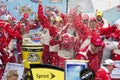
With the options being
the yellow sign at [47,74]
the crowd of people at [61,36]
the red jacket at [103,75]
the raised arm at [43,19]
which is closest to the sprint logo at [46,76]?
the yellow sign at [47,74]

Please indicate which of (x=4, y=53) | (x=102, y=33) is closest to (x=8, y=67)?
(x=4, y=53)

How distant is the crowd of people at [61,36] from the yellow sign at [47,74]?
2.05 metres

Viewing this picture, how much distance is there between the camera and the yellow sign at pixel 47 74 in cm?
532

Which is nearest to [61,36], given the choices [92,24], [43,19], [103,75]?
[92,24]

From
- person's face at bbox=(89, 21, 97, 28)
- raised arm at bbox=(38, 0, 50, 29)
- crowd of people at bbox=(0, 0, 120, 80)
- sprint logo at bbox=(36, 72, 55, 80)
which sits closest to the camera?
sprint logo at bbox=(36, 72, 55, 80)

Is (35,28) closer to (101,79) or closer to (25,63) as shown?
(25,63)

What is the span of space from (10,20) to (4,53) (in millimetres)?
902

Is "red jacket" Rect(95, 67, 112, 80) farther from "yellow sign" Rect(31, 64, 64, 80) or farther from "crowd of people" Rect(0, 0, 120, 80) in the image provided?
"crowd of people" Rect(0, 0, 120, 80)

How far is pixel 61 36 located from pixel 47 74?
9.30ft

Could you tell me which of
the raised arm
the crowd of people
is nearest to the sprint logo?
the crowd of people

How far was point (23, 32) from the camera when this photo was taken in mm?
8906

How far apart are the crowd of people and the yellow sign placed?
2.05m

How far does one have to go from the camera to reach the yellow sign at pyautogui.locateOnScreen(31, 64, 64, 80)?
5320mm

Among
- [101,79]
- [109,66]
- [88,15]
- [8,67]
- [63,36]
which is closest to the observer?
[101,79]
